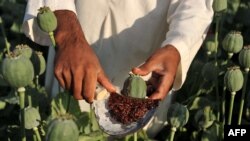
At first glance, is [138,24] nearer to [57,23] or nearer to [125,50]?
[125,50]

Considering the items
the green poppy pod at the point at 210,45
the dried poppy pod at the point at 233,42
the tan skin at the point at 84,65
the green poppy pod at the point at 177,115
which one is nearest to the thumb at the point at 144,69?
the tan skin at the point at 84,65

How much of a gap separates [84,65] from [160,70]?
0.44 ft

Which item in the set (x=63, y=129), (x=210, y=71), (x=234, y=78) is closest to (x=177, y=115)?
(x=234, y=78)

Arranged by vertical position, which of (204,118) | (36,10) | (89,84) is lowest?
(204,118)

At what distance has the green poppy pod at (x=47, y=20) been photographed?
40.6 inches

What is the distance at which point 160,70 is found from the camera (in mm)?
1049

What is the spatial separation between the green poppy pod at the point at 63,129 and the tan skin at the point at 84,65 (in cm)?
16

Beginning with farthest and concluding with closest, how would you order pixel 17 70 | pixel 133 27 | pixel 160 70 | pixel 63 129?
pixel 133 27, pixel 160 70, pixel 17 70, pixel 63 129

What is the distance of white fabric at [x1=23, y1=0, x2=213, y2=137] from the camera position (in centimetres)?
115

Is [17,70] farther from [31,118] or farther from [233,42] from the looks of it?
[233,42]

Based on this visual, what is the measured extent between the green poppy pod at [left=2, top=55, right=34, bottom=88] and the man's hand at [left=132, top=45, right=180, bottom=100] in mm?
163

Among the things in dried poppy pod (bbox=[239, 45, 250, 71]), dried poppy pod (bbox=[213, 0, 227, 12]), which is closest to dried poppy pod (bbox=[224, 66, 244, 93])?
dried poppy pod (bbox=[239, 45, 250, 71])

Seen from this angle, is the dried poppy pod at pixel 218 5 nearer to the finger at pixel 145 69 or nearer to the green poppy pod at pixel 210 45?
the green poppy pod at pixel 210 45

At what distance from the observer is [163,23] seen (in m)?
1.30
